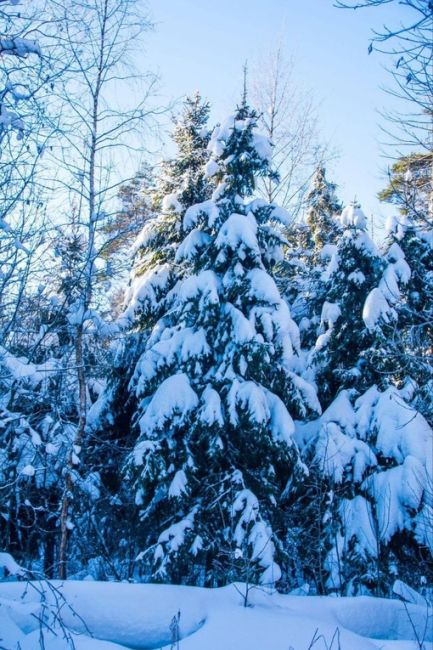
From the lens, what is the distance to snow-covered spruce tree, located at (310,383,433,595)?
8.21m

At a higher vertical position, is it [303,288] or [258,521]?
[303,288]

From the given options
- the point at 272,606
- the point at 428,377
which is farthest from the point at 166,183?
the point at 272,606

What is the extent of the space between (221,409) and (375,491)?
10.4 feet

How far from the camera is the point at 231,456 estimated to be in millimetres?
8672

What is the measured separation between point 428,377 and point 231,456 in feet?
13.8

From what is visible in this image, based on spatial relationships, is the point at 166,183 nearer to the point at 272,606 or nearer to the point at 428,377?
the point at 428,377

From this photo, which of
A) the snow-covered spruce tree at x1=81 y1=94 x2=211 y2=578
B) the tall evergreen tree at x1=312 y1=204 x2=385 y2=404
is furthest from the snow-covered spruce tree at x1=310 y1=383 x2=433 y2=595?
the snow-covered spruce tree at x1=81 y1=94 x2=211 y2=578

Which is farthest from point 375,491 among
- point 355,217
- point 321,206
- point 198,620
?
point 321,206

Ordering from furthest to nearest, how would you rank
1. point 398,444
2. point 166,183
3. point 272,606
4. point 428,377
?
point 166,183, point 428,377, point 398,444, point 272,606

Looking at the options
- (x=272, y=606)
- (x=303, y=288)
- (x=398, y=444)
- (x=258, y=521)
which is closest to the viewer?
(x=272, y=606)

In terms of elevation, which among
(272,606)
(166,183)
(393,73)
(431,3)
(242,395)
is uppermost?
(166,183)

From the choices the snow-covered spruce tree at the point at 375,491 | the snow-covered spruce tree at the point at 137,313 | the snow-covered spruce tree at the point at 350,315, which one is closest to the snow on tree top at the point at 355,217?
the snow-covered spruce tree at the point at 350,315

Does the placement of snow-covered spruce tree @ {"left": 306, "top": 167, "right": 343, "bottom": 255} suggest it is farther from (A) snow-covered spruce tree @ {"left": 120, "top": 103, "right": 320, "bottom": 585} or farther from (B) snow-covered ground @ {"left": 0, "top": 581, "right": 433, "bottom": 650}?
(B) snow-covered ground @ {"left": 0, "top": 581, "right": 433, "bottom": 650}

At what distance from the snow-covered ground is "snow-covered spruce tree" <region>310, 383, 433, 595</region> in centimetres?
294
